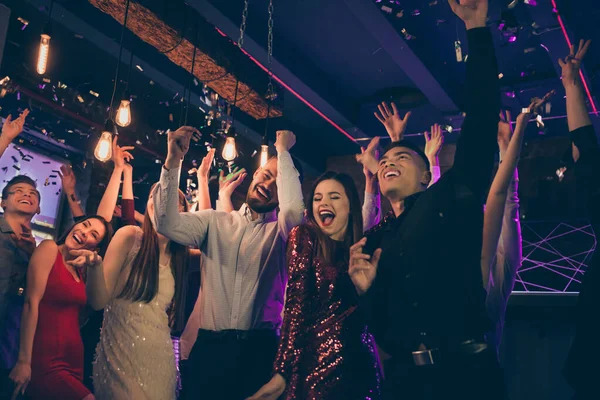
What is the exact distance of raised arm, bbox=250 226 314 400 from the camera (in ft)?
6.26

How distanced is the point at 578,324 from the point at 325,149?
6811mm

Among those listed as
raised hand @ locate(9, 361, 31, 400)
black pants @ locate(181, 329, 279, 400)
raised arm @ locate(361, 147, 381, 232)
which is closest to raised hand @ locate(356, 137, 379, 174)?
raised arm @ locate(361, 147, 381, 232)

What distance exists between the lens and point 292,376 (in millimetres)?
1928

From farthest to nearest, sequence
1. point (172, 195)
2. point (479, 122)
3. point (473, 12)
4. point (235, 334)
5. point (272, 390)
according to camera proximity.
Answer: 1. point (172, 195)
2. point (235, 334)
3. point (272, 390)
4. point (473, 12)
5. point (479, 122)

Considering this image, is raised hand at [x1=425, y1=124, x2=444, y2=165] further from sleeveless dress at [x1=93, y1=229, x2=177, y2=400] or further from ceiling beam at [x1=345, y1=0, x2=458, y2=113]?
ceiling beam at [x1=345, y1=0, x2=458, y2=113]

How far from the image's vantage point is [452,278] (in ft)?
4.51

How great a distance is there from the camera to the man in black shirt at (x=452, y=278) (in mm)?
1316

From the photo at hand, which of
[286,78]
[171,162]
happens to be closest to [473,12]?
[171,162]

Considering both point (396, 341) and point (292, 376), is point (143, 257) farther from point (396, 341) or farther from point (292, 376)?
point (396, 341)

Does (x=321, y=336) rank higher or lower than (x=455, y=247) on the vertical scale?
lower

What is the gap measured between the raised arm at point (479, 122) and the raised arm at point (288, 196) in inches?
50.0

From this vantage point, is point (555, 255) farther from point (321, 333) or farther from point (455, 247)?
point (455, 247)

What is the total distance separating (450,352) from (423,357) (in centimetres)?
7

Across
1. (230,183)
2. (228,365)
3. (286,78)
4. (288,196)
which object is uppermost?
(286,78)
